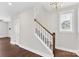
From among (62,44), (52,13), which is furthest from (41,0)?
(62,44)

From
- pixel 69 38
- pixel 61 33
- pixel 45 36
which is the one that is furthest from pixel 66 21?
pixel 45 36

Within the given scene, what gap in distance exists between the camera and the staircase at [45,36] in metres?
2.99

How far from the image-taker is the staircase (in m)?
2.99

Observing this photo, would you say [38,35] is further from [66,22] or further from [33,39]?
[66,22]

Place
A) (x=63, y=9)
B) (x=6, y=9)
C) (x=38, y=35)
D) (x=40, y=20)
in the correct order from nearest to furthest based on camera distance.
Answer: (x=63, y=9)
(x=6, y=9)
(x=40, y=20)
(x=38, y=35)

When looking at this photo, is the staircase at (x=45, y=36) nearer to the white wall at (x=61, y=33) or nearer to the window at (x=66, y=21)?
the white wall at (x=61, y=33)

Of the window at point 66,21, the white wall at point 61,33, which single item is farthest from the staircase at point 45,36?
the window at point 66,21

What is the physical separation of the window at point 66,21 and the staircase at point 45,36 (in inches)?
13.9

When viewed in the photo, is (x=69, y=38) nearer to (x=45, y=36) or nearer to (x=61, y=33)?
(x=61, y=33)

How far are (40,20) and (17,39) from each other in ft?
7.07

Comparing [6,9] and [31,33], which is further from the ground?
[6,9]

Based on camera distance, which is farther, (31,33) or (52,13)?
(31,33)

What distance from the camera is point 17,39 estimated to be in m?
4.90

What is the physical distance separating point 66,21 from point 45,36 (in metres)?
0.84
